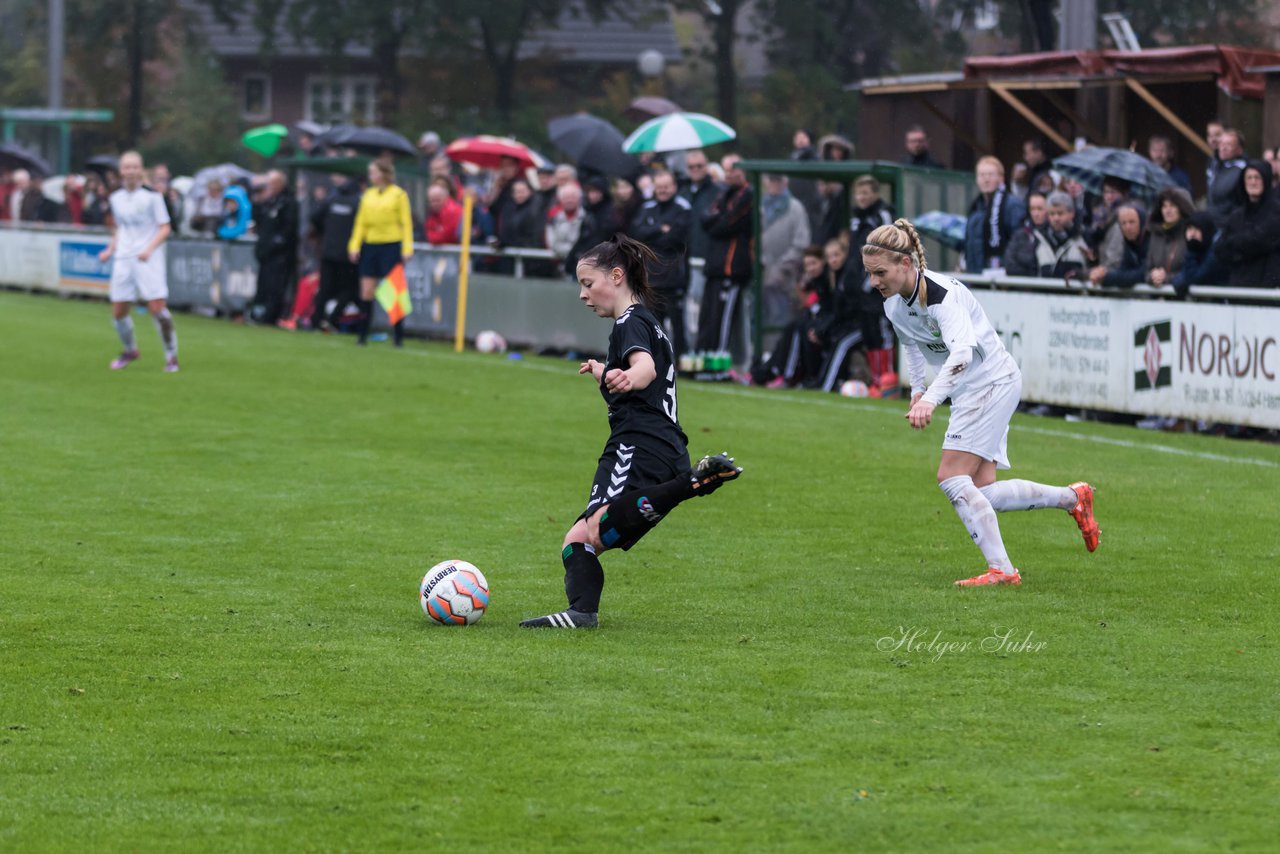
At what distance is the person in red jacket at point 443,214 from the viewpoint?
987 inches

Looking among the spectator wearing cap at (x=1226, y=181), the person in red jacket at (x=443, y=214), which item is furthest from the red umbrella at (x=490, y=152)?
the spectator wearing cap at (x=1226, y=181)

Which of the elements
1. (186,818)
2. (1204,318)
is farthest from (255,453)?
(186,818)

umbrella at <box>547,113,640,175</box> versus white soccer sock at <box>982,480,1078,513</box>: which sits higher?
umbrella at <box>547,113,640,175</box>

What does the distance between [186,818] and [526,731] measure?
1232 mm

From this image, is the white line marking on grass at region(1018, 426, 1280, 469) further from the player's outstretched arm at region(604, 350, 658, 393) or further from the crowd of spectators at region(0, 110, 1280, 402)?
the player's outstretched arm at region(604, 350, 658, 393)

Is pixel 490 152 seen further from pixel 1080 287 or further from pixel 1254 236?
pixel 1254 236

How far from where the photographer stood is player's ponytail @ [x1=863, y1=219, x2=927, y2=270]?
857 centimetres

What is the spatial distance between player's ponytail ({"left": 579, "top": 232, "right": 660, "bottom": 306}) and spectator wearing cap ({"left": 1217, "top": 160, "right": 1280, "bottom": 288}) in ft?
27.7

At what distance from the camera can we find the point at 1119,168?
16.7 m

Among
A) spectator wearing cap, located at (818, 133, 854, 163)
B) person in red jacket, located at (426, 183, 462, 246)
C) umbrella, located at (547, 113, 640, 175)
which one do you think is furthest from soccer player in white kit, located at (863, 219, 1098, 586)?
person in red jacket, located at (426, 183, 462, 246)

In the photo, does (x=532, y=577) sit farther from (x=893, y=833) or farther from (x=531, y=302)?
(x=531, y=302)

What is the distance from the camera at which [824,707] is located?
6.44 meters

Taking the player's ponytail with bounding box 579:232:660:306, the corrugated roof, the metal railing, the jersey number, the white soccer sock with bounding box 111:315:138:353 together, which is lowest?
the white soccer sock with bounding box 111:315:138:353

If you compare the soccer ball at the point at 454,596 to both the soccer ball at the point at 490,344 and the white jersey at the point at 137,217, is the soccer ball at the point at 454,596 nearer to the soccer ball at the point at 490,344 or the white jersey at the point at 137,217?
the white jersey at the point at 137,217
